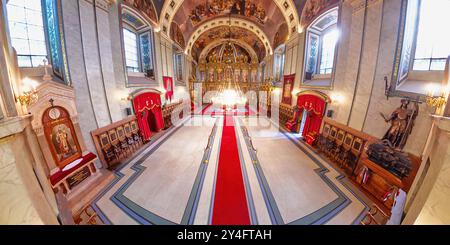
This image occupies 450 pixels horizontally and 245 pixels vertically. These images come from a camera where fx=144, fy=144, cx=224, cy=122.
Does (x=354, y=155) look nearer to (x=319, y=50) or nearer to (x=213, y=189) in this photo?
(x=213, y=189)

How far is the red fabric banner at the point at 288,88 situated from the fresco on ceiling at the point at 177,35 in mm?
9665

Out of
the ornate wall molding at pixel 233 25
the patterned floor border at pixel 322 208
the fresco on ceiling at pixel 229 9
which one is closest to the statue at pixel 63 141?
the patterned floor border at pixel 322 208

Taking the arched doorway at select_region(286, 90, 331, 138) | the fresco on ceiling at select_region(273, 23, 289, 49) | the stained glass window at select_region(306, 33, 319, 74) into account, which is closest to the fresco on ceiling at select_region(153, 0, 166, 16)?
the fresco on ceiling at select_region(273, 23, 289, 49)

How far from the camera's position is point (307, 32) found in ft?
27.3

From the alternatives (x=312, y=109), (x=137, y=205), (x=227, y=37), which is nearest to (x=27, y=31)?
(x=137, y=205)

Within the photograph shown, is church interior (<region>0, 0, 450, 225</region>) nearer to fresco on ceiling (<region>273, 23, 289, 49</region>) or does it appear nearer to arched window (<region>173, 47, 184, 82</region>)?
fresco on ceiling (<region>273, 23, 289, 49</region>)

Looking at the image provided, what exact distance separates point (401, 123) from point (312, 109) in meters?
3.85

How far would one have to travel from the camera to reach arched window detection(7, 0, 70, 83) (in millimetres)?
3760

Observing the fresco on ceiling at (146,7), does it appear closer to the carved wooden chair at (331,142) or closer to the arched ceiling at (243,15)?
the arched ceiling at (243,15)

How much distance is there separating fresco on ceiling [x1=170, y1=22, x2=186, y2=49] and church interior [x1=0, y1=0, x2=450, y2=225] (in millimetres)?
3429

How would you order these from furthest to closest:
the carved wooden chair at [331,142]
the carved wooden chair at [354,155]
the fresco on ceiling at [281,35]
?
the fresco on ceiling at [281,35] → the carved wooden chair at [331,142] → the carved wooden chair at [354,155]

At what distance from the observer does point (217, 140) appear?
26.3ft

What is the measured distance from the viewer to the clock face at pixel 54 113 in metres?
4.08
